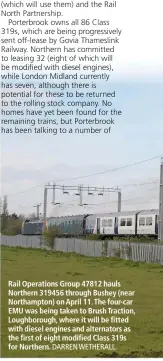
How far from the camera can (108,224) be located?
41.8 metres

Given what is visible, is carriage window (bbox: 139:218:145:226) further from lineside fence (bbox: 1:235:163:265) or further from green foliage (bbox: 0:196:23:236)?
green foliage (bbox: 0:196:23:236)

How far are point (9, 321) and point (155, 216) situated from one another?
91.0 feet

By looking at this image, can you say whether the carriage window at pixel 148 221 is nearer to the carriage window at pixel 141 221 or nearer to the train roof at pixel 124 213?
the train roof at pixel 124 213

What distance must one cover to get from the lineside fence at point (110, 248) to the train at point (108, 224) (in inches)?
190

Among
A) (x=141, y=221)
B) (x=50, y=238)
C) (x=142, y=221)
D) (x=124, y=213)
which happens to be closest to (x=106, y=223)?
(x=124, y=213)

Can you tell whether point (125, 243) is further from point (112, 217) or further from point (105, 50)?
point (105, 50)

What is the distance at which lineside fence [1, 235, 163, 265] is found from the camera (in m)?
27.3

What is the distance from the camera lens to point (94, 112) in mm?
9656

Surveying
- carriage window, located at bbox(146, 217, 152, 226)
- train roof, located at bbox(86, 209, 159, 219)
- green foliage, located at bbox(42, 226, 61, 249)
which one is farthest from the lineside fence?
train roof, located at bbox(86, 209, 159, 219)

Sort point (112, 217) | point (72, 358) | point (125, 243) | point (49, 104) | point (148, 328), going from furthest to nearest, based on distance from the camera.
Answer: point (112, 217) → point (125, 243) → point (148, 328) → point (49, 104) → point (72, 358)

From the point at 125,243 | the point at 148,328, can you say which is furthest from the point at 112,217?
the point at 148,328

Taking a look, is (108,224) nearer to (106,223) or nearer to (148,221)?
(106,223)

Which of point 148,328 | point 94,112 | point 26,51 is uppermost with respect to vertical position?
point 26,51

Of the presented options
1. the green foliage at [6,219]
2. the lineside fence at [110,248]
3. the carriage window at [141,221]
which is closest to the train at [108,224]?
the carriage window at [141,221]
